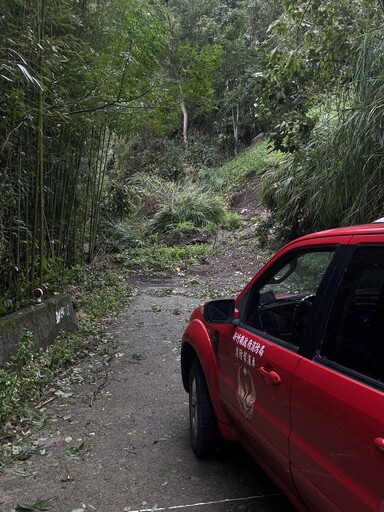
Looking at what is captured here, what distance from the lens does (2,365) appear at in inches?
201

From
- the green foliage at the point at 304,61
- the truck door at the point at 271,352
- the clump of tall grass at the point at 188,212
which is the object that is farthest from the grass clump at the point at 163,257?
the truck door at the point at 271,352

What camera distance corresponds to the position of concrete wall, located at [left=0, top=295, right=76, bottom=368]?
17.5 ft

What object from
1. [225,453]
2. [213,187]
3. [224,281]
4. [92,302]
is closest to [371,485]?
[225,453]

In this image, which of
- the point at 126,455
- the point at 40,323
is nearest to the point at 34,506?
the point at 126,455

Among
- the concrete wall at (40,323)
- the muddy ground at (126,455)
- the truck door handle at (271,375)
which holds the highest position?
the truck door handle at (271,375)

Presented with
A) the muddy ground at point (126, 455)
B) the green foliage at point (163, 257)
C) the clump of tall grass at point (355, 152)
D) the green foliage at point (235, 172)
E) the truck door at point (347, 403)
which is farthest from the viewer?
the green foliage at point (235, 172)

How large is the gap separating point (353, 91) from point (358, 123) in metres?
0.85

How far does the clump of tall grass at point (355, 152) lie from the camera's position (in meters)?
5.98

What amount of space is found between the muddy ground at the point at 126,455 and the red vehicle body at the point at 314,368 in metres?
0.46

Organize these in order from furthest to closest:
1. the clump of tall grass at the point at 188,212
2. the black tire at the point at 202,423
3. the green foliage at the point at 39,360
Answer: the clump of tall grass at the point at 188,212, the green foliage at the point at 39,360, the black tire at the point at 202,423

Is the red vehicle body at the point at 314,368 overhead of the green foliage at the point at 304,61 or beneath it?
beneath

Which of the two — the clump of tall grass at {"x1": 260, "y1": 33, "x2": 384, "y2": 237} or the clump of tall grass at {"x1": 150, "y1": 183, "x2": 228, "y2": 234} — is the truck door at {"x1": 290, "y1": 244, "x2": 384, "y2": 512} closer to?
the clump of tall grass at {"x1": 260, "y1": 33, "x2": 384, "y2": 237}

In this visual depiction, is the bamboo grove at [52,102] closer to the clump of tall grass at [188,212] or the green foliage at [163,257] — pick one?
the green foliage at [163,257]

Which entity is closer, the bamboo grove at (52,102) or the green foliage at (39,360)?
the green foliage at (39,360)
